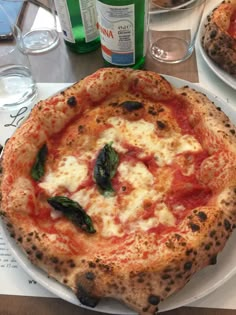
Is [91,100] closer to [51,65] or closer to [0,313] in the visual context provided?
[51,65]

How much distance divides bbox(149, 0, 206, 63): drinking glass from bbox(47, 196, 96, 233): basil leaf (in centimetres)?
64

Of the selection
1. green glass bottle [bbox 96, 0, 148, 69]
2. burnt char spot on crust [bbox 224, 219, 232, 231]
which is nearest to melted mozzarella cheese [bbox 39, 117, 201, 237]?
burnt char spot on crust [bbox 224, 219, 232, 231]

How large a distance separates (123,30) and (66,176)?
0.43m

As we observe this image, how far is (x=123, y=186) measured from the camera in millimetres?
857

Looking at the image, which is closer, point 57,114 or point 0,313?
point 0,313

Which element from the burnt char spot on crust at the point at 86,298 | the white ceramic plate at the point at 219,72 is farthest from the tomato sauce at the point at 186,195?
the white ceramic plate at the point at 219,72

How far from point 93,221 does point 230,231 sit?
260mm

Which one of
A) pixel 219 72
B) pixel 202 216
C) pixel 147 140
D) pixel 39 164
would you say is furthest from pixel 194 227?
pixel 219 72

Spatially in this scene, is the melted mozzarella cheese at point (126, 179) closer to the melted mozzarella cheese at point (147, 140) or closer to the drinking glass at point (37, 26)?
the melted mozzarella cheese at point (147, 140)

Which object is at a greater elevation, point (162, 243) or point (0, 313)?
point (162, 243)

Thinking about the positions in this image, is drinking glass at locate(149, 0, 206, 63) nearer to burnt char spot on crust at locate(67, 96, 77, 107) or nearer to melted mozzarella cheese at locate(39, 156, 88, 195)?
burnt char spot on crust at locate(67, 96, 77, 107)

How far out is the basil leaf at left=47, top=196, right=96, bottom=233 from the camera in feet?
2.62

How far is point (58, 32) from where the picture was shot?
1.42 metres

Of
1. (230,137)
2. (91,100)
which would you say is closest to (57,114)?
(91,100)
